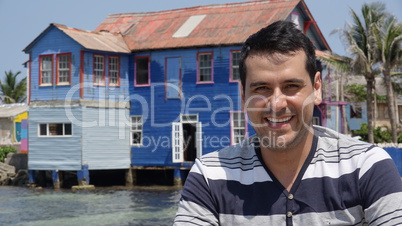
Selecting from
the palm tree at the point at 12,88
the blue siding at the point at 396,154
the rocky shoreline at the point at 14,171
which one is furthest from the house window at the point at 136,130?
the palm tree at the point at 12,88

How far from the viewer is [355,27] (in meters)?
31.0

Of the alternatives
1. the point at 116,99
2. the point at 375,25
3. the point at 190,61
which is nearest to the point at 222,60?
the point at 190,61

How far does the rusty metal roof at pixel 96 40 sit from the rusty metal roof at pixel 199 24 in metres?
0.47

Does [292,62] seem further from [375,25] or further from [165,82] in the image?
[375,25]

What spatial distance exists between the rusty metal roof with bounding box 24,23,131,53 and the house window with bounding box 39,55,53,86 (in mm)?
907

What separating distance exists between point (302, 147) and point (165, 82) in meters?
23.4

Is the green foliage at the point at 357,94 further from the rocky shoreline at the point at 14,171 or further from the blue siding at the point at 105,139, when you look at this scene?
the rocky shoreline at the point at 14,171

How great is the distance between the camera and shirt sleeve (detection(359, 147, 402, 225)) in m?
2.25

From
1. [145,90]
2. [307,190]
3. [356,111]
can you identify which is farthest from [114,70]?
[356,111]

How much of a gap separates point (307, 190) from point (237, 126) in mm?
21837

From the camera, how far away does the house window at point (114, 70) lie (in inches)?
1026

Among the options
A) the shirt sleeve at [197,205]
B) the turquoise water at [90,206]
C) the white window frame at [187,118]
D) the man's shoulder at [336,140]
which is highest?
the white window frame at [187,118]

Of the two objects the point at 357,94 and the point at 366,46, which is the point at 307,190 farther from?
the point at 357,94

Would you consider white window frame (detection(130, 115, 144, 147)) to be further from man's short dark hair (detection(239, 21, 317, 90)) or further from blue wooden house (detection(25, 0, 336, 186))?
man's short dark hair (detection(239, 21, 317, 90))
